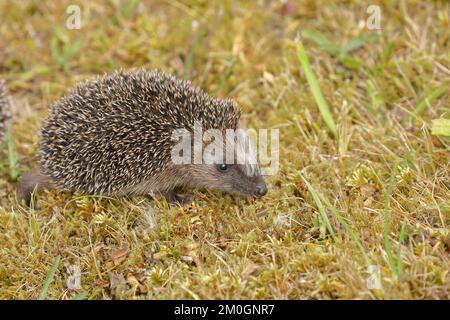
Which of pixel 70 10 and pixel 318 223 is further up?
pixel 70 10

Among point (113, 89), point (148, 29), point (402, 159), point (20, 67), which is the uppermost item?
point (148, 29)

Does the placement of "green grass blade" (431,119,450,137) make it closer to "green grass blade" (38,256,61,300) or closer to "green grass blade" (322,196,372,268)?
"green grass blade" (322,196,372,268)

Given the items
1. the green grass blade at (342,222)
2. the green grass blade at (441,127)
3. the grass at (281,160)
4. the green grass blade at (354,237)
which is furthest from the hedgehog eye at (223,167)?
the green grass blade at (441,127)

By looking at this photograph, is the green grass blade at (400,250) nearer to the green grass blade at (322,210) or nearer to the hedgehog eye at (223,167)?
the green grass blade at (322,210)

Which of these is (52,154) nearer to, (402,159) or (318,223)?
(318,223)

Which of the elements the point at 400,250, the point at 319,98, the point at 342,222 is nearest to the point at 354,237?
the point at 342,222
